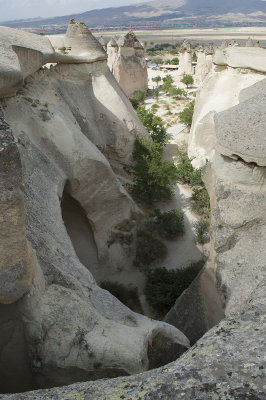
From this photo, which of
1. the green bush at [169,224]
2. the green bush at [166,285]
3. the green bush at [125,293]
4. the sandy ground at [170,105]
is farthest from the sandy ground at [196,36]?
the green bush at [125,293]

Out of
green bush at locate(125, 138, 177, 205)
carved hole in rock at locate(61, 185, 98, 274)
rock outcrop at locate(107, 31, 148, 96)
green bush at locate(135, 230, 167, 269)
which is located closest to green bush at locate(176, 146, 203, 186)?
green bush at locate(125, 138, 177, 205)

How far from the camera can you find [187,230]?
29.4 feet

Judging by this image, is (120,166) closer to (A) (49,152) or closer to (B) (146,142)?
(B) (146,142)

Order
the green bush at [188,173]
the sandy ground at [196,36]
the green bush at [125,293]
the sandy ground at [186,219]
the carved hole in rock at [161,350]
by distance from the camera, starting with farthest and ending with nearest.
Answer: the sandy ground at [196,36], the green bush at [188,173], the sandy ground at [186,219], the green bush at [125,293], the carved hole in rock at [161,350]

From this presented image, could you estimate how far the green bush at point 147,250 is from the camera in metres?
7.84

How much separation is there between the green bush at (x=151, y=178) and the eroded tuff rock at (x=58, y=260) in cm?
153

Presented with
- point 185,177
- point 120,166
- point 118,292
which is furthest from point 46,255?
point 185,177

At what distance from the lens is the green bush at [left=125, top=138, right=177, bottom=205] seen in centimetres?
949

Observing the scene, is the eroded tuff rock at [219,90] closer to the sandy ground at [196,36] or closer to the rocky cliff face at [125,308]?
the rocky cliff face at [125,308]

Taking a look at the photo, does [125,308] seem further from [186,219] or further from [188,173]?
[188,173]

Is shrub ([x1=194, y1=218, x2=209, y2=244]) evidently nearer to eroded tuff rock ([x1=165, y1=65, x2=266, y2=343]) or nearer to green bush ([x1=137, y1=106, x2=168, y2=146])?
eroded tuff rock ([x1=165, y1=65, x2=266, y2=343])

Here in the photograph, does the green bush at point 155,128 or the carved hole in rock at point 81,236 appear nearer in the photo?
the carved hole in rock at point 81,236

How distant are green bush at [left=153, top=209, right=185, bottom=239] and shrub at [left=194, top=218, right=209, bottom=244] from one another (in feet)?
1.18

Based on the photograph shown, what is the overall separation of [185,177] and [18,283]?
8.42 meters
